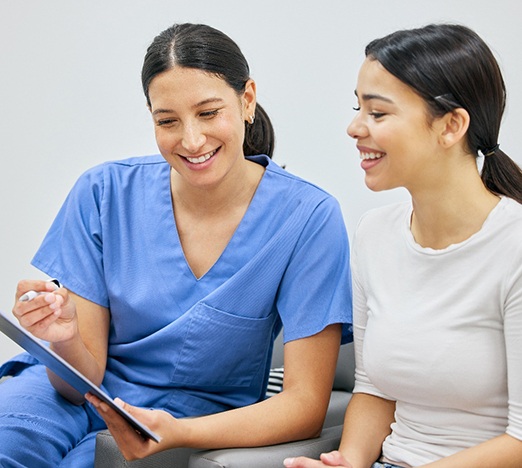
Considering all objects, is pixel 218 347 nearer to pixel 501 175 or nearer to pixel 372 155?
pixel 372 155

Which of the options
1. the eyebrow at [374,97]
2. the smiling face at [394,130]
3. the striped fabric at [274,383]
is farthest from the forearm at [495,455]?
the striped fabric at [274,383]

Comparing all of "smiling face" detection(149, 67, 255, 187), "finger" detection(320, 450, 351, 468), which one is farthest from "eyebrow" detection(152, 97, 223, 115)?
"finger" detection(320, 450, 351, 468)

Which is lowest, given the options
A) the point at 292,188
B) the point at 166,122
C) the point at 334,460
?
the point at 334,460

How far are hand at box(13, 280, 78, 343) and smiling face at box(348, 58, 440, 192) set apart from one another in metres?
0.52

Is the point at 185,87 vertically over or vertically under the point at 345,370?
over

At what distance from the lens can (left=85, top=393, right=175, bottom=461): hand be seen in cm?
127

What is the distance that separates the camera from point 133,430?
50.5 inches

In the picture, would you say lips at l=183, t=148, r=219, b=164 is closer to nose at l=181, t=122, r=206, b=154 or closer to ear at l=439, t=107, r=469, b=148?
nose at l=181, t=122, r=206, b=154

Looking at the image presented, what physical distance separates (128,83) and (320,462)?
158 cm

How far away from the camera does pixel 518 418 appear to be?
46.4 inches

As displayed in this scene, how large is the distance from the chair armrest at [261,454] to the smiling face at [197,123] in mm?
448

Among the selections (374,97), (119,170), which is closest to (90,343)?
(119,170)

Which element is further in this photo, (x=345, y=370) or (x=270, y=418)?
(x=345, y=370)

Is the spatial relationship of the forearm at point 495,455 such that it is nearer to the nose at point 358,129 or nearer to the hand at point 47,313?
the nose at point 358,129
